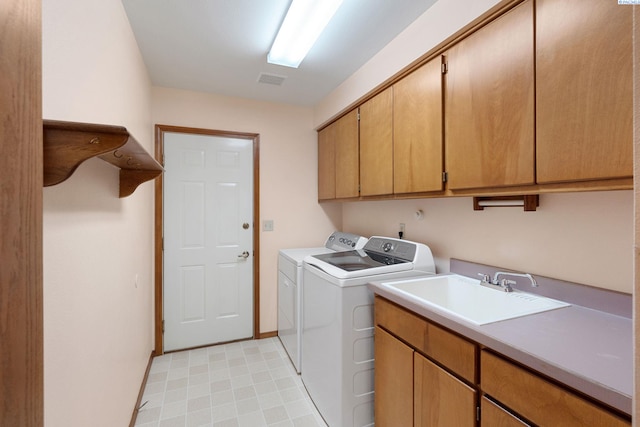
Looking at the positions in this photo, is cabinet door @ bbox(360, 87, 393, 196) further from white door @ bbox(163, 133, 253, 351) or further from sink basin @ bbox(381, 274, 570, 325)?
white door @ bbox(163, 133, 253, 351)

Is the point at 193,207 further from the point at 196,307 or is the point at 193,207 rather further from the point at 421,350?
the point at 421,350

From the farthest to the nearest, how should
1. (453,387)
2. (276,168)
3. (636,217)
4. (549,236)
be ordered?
1. (276,168)
2. (549,236)
3. (453,387)
4. (636,217)

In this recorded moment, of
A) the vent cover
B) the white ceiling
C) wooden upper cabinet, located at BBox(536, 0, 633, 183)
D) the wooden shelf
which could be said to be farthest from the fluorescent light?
the wooden shelf

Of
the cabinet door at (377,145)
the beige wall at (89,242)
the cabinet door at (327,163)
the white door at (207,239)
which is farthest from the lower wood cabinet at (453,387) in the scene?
the white door at (207,239)

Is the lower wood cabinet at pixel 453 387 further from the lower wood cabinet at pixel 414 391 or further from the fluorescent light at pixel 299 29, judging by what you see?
A: the fluorescent light at pixel 299 29

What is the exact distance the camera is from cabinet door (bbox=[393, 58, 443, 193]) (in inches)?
59.5

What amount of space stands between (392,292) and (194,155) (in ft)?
7.20

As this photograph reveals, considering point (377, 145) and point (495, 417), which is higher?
point (377, 145)

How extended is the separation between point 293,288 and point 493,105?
192 cm

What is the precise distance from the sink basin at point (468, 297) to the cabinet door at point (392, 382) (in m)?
0.27

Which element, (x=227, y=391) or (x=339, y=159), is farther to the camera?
(x=339, y=159)

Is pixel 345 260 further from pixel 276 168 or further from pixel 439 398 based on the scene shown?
pixel 276 168

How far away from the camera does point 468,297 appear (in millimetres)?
1541

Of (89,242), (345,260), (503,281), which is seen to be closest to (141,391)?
(89,242)
